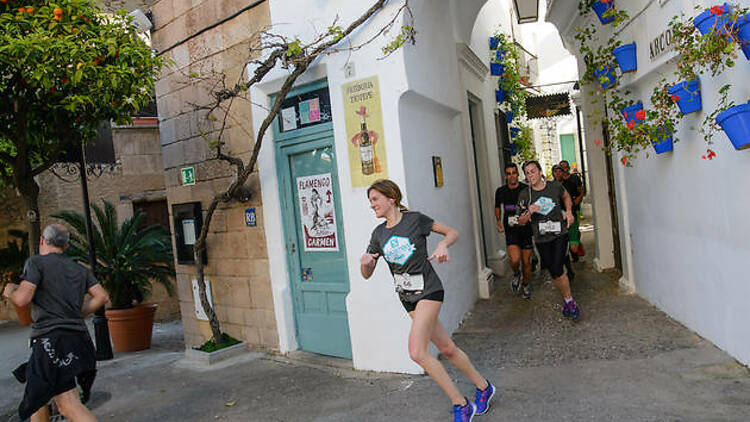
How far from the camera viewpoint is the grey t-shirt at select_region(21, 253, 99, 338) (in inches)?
157

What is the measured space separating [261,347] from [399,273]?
3176mm

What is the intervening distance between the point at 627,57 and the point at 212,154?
4410mm

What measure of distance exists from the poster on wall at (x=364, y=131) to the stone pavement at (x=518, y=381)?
1.79 metres

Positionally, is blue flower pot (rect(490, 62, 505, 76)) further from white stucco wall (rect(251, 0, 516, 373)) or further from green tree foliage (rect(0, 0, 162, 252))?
green tree foliage (rect(0, 0, 162, 252))

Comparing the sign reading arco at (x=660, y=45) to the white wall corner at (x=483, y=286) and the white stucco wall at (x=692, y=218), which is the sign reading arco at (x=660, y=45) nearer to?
the white stucco wall at (x=692, y=218)

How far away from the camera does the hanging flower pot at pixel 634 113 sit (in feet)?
16.0

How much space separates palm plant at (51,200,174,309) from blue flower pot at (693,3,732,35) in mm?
7160

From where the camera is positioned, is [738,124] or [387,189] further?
[387,189]

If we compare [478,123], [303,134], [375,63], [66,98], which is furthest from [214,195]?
[478,123]

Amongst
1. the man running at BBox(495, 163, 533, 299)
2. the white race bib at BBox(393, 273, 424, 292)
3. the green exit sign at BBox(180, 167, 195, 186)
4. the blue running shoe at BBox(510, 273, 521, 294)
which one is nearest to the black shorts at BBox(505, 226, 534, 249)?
the man running at BBox(495, 163, 533, 299)

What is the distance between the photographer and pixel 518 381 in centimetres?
457

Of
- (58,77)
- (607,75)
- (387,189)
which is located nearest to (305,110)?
(58,77)

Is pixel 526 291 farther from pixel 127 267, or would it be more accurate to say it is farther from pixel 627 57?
pixel 127 267

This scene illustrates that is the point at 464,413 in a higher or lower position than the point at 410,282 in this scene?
lower
